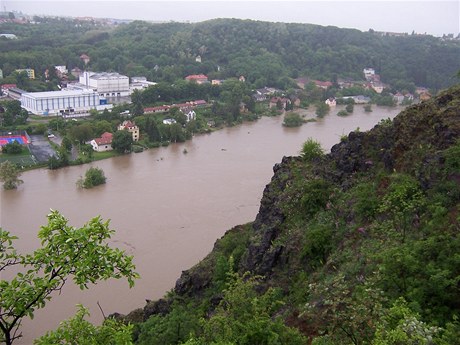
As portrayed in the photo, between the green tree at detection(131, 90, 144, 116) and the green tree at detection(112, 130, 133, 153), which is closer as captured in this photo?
the green tree at detection(112, 130, 133, 153)

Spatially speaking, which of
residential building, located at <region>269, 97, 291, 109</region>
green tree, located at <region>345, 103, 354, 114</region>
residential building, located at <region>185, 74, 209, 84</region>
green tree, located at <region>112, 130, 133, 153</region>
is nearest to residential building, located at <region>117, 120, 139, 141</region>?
green tree, located at <region>112, 130, 133, 153</region>

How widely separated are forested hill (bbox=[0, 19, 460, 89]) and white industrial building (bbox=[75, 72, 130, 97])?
2978 mm

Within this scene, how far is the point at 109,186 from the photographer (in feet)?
36.0

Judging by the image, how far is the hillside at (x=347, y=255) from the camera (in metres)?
2.39

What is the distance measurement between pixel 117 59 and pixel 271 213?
25.6 m

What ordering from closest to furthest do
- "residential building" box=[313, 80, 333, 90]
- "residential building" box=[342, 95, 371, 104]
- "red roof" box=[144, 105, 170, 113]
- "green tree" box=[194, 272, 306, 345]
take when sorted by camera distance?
1. "green tree" box=[194, 272, 306, 345]
2. "red roof" box=[144, 105, 170, 113]
3. "residential building" box=[342, 95, 371, 104]
4. "residential building" box=[313, 80, 333, 90]

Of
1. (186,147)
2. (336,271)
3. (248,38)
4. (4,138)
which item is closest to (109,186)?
(186,147)

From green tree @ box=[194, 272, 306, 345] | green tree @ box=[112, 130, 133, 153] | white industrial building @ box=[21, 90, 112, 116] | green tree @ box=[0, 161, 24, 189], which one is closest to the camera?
green tree @ box=[194, 272, 306, 345]

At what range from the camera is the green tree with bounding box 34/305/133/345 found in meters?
1.56

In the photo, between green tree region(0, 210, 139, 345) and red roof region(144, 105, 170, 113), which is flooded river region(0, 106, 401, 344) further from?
green tree region(0, 210, 139, 345)

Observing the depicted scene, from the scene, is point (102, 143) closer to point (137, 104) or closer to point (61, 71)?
point (137, 104)

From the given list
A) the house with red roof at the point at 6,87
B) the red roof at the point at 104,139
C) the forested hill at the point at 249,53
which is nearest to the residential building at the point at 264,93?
the forested hill at the point at 249,53

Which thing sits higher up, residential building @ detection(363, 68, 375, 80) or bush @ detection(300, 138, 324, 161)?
bush @ detection(300, 138, 324, 161)

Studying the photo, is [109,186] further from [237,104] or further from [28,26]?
[28,26]
